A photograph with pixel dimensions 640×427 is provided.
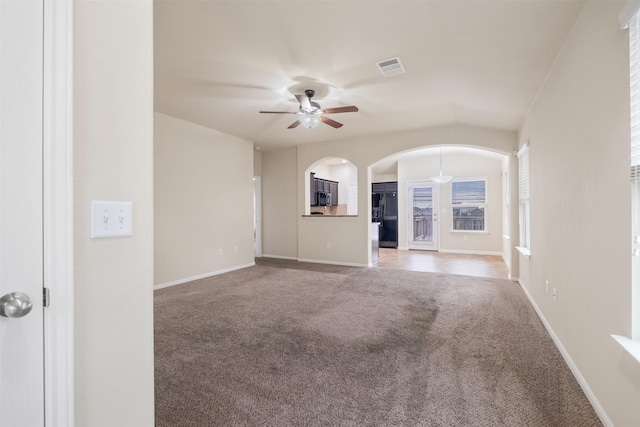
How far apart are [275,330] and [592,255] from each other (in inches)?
97.8

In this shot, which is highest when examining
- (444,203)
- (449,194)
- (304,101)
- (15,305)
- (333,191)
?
(304,101)

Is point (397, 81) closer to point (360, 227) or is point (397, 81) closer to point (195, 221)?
point (360, 227)

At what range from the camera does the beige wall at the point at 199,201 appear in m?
4.44

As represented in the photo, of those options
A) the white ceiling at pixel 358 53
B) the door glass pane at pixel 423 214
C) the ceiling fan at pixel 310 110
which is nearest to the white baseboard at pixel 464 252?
the door glass pane at pixel 423 214

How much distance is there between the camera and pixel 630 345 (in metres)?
1.34

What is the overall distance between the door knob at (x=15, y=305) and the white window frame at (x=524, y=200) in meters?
4.54

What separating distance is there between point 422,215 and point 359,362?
709cm

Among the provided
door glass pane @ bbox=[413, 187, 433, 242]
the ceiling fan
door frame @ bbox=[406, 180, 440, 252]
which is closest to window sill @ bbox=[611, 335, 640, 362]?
the ceiling fan

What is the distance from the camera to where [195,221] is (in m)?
4.95

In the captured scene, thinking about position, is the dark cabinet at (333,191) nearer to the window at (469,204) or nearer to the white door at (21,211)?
the window at (469,204)

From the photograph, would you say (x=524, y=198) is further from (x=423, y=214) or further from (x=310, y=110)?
(x=423, y=214)

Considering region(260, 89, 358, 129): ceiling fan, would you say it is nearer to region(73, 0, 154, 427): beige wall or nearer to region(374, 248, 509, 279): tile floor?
region(73, 0, 154, 427): beige wall

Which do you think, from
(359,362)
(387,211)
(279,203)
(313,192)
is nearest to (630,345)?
(359,362)

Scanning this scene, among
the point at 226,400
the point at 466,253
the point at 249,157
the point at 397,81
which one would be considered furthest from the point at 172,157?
the point at 466,253
